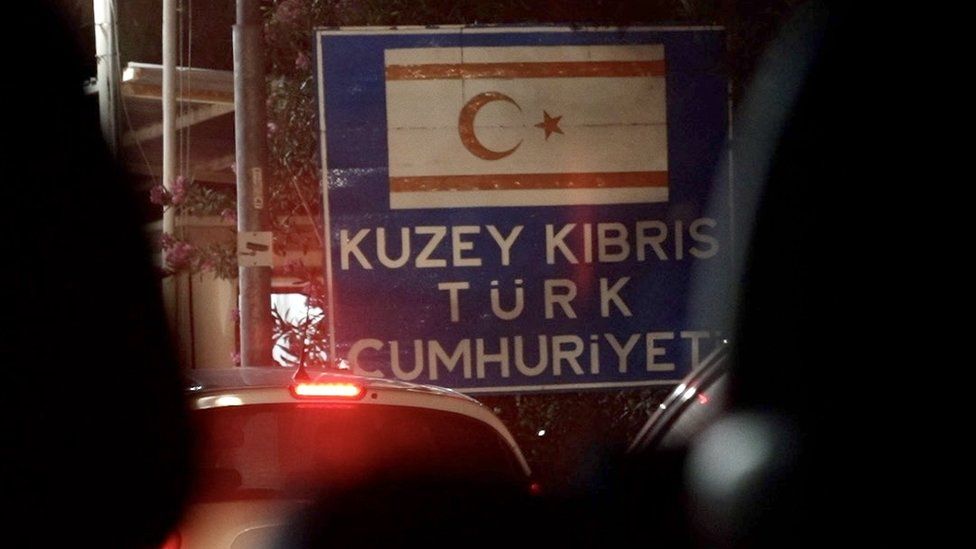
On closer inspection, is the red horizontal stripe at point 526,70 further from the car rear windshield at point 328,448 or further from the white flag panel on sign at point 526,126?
the car rear windshield at point 328,448

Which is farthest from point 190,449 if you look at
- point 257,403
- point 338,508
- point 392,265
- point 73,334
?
point 73,334

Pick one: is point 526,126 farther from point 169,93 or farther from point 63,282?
point 63,282

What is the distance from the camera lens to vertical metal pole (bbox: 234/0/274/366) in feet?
34.6

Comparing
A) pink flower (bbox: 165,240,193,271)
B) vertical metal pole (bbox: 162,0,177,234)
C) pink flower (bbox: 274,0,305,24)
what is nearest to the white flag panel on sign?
pink flower (bbox: 274,0,305,24)

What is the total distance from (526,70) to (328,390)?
4.86m

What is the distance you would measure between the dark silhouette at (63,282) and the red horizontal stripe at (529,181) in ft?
9.86

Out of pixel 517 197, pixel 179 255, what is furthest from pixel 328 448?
pixel 179 255

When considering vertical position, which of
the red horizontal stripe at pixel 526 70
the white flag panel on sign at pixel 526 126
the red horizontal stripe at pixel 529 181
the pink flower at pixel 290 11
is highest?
the pink flower at pixel 290 11

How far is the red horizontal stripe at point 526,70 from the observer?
31.2 ft

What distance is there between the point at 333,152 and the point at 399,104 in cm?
51

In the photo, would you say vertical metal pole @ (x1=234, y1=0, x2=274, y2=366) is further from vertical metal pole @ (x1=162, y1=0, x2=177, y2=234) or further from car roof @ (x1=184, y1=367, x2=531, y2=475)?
vertical metal pole @ (x1=162, y1=0, x2=177, y2=234)

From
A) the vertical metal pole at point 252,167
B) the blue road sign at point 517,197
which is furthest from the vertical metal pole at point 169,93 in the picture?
the blue road sign at point 517,197

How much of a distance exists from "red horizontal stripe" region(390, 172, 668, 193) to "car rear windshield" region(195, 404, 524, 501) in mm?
4092

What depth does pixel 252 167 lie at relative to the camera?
10625 mm
